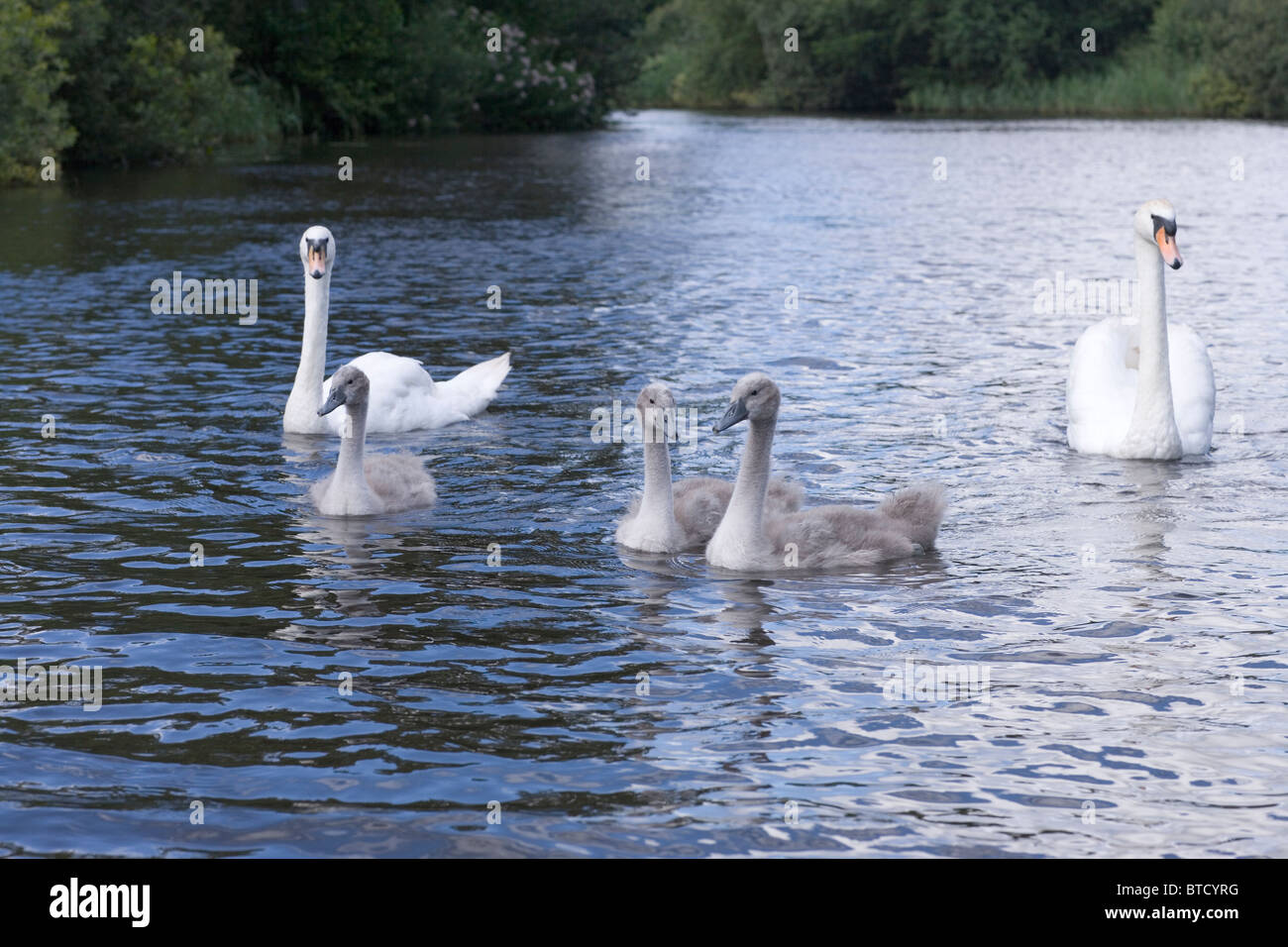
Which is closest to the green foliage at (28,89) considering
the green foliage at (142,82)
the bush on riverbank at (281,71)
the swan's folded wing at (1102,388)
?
the bush on riverbank at (281,71)

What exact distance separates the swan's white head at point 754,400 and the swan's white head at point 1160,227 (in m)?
3.36

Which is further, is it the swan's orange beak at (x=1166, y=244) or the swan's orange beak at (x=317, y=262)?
the swan's orange beak at (x=317, y=262)

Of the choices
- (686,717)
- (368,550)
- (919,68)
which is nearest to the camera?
(686,717)

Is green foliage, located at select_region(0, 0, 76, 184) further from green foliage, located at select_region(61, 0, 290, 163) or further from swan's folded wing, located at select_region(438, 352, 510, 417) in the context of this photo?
swan's folded wing, located at select_region(438, 352, 510, 417)

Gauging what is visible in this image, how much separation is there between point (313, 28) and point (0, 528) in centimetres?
3667

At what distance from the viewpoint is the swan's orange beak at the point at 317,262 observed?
11.2m

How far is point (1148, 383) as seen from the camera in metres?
10.1

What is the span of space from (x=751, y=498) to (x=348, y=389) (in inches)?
94.8

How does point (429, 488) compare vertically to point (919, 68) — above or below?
below

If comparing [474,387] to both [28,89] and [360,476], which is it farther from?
[28,89]

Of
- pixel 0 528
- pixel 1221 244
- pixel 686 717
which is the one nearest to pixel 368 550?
pixel 0 528

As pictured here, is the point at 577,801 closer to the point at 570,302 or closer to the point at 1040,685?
the point at 1040,685

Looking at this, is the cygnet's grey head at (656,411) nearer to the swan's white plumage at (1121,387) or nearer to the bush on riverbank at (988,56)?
the swan's white plumage at (1121,387)

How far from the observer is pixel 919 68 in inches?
3152
